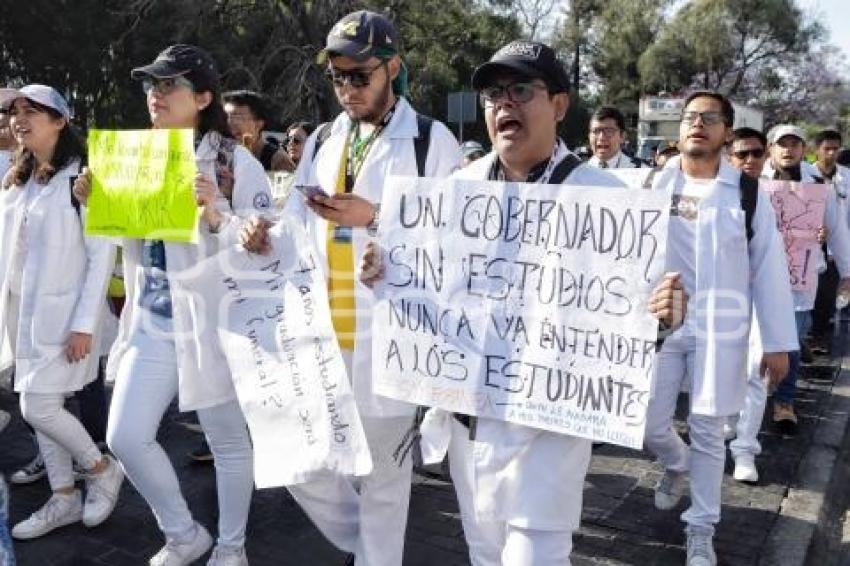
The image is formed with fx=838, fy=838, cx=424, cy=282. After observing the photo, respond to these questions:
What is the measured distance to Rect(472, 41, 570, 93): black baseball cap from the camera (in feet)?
7.78

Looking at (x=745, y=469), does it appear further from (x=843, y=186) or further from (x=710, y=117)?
(x=843, y=186)

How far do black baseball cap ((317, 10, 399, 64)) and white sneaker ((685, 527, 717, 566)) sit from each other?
8.08 ft

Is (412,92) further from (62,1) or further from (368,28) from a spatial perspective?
(368,28)

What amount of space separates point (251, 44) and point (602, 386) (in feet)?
84.3

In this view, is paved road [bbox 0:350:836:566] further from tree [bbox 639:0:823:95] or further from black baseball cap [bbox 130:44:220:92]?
tree [bbox 639:0:823:95]

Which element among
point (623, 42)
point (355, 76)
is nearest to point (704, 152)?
point (355, 76)

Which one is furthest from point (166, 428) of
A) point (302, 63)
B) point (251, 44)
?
point (251, 44)

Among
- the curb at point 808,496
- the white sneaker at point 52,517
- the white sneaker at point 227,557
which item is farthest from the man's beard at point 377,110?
the curb at point 808,496

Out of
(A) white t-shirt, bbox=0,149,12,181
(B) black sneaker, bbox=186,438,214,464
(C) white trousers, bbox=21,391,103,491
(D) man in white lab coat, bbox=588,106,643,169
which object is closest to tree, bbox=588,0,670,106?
(D) man in white lab coat, bbox=588,106,643,169

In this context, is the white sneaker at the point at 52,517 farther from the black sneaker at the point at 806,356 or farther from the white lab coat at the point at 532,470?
the black sneaker at the point at 806,356

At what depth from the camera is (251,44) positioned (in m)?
26.1

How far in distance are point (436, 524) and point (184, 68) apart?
8.05ft

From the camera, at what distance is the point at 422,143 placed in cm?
295

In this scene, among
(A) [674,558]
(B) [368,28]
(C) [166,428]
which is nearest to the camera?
(B) [368,28]
